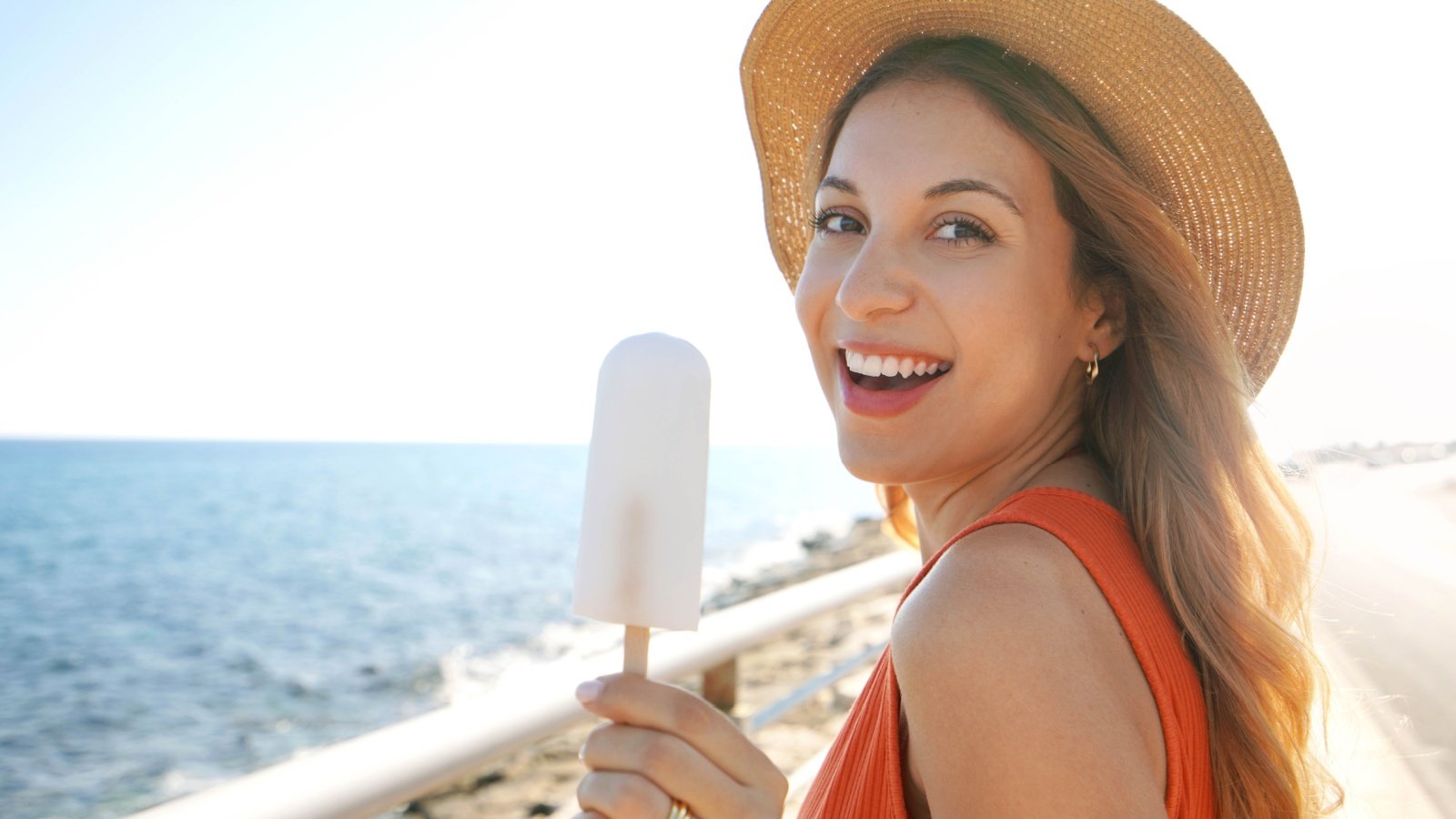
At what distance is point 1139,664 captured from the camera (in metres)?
1.03

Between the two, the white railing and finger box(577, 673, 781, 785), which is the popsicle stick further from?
the white railing

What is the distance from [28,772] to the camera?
51.7 ft

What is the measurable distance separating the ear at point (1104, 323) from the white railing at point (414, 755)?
0.95m

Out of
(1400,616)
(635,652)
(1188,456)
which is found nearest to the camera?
(635,652)

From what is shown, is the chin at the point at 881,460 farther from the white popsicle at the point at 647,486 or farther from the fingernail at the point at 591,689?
the fingernail at the point at 591,689

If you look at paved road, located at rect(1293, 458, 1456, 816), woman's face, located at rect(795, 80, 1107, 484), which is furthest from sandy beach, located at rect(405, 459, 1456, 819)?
woman's face, located at rect(795, 80, 1107, 484)

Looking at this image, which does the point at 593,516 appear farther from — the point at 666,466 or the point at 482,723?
the point at 482,723

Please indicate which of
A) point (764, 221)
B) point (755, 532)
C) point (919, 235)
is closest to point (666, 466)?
point (919, 235)

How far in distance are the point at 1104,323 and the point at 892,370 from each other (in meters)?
0.37

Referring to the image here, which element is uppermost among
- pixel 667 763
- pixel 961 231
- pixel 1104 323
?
pixel 961 231

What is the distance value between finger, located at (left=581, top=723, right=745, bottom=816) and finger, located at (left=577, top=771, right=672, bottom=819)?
0.5 inches

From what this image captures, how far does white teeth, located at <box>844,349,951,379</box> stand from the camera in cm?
139

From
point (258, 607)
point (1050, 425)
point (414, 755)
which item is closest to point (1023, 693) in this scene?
point (1050, 425)

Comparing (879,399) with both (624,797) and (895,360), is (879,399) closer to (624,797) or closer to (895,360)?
(895,360)
